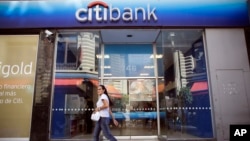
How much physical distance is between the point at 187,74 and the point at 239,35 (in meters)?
1.98

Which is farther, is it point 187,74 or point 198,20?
point 187,74

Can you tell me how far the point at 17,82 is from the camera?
716 cm

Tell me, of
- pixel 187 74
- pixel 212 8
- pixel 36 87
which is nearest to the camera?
pixel 36 87

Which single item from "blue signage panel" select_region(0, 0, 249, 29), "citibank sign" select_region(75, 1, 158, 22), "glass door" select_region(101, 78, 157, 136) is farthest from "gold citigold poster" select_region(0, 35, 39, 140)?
"glass door" select_region(101, 78, 157, 136)

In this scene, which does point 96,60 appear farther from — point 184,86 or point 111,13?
point 184,86

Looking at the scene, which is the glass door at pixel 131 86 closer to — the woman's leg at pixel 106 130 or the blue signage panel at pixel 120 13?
the blue signage panel at pixel 120 13

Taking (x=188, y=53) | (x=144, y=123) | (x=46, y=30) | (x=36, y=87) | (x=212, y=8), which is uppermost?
(x=212, y=8)

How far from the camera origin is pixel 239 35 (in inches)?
290

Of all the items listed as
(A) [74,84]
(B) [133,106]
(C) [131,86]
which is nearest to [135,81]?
(C) [131,86]

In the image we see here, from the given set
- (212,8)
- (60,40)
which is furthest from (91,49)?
(212,8)

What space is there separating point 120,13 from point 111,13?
28 cm

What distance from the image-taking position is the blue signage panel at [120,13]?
7.32 meters

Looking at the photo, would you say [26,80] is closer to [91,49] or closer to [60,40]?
[60,40]

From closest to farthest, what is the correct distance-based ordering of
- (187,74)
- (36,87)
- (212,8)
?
(36,87), (212,8), (187,74)
